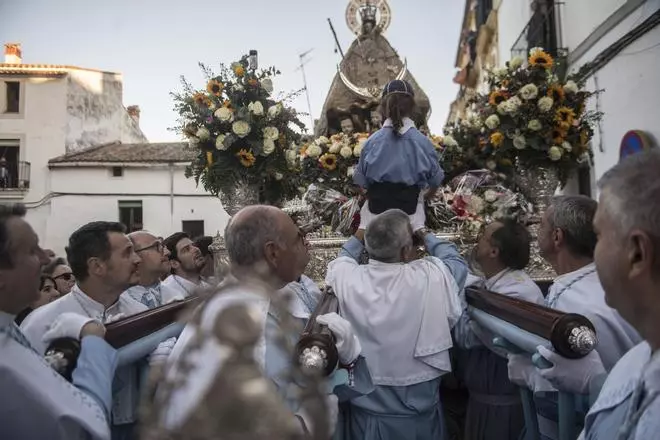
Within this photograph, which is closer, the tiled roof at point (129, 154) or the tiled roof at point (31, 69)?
the tiled roof at point (129, 154)

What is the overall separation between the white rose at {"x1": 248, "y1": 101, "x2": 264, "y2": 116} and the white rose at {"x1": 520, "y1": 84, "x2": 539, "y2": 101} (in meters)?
2.24

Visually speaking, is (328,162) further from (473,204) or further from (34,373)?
(34,373)

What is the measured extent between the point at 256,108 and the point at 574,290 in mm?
3394

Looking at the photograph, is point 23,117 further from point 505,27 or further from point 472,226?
point 472,226

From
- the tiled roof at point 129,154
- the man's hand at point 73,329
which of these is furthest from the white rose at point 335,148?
the tiled roof at point 129,154

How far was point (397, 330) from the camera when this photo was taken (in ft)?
8.44

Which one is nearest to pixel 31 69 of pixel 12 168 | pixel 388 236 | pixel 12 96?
pixel 12 96

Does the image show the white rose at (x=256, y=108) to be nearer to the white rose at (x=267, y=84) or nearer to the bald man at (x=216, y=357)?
the white rose at (x=267, y=84)

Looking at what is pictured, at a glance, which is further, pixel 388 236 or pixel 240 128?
pixel 240 128

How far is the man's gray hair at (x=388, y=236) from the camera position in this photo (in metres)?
2.63

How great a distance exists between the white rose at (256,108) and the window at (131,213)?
681 inches

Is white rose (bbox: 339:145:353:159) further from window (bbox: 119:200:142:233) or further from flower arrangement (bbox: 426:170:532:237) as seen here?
window (bbox: 119:200:142:233)

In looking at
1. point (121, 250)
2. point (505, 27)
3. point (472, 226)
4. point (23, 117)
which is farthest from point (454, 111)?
point (121, 250)

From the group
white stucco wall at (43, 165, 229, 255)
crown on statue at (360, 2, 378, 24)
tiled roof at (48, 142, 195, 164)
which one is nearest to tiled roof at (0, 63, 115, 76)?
tiled roof at (48, 142, 195, 164)
